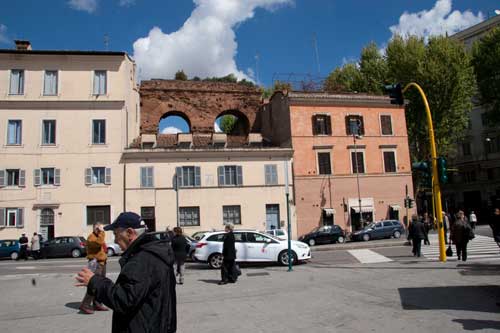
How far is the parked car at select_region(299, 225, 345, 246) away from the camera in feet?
97.2

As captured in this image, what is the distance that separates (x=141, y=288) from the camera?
3033 mm

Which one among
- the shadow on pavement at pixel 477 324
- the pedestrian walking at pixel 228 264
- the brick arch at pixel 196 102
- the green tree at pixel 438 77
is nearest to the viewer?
the shadow on pavement at pixel 477 324

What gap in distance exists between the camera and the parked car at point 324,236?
97.2ft

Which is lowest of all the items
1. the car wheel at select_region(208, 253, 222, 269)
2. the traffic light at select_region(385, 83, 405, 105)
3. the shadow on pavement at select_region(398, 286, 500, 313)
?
the shadow on pavement at select_region(398, 286, 500, 313)

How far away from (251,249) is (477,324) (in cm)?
1053

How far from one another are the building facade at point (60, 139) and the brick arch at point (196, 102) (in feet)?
24.6

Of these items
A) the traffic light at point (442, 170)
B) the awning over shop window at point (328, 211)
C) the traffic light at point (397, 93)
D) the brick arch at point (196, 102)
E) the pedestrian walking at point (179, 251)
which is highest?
the brick arch at point (196, 102)

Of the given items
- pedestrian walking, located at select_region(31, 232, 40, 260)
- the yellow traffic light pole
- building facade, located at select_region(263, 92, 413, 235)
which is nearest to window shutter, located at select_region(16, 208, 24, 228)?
pedestrian walking, located at select_region(31, 232, 40, 260)

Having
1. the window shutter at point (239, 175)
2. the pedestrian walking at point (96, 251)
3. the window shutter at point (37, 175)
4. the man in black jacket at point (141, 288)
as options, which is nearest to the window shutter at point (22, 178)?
the window shutter at point (37, 175)

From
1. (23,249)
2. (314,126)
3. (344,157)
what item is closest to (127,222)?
(23,249)

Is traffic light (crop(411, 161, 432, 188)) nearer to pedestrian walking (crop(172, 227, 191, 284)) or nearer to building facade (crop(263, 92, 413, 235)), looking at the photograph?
pedestrian walking (crop(172, 227, 191, 284))

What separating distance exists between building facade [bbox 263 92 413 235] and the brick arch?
6.73m

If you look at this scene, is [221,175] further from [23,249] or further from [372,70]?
[372,70]

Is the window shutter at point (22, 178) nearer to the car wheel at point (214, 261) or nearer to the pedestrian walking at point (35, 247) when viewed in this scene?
the pedestrian walking at point (35, 247)
